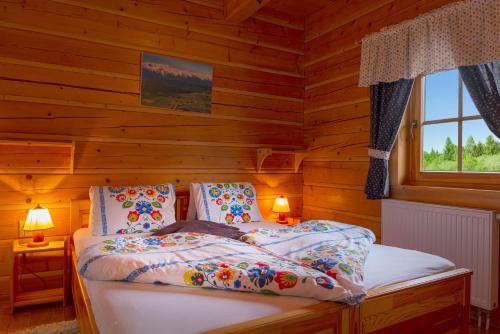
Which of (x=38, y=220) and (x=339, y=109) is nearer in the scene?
(x=38, y=220)

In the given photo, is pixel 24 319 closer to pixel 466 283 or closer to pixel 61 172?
pixel 61 172

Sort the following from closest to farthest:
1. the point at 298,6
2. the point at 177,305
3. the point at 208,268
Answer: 1. the point at 177,305
2. the point at 208,268
3. the point at 298,6

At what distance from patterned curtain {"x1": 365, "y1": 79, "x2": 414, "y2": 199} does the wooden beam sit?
117 cm

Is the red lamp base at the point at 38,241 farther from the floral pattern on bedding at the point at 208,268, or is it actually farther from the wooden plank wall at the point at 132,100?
the floral pattern on bedding at the point at 208,268

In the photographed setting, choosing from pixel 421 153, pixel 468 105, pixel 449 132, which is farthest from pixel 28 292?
pixel 468 105

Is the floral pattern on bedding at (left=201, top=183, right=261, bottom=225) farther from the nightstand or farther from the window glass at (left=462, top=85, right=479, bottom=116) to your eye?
the window glass at (left=462, top=85, right=479, bottom=116)

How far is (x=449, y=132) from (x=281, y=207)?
1516 millimetres

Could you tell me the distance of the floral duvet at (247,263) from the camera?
1.26m

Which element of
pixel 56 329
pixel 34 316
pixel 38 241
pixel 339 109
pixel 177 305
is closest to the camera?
pixel 177 305

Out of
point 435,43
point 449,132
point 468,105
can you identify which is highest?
point 435,43

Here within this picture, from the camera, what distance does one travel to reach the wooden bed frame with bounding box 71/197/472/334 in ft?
3.78

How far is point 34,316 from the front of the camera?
7.19 ft

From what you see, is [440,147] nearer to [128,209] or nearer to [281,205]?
[281,205]

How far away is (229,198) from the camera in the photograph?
9.28 ft
